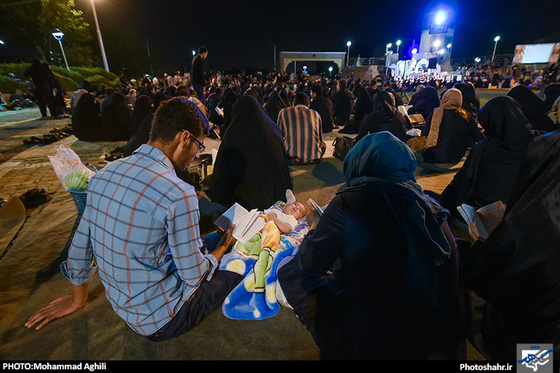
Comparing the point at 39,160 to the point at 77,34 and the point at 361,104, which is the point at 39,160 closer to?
the point at 361,104

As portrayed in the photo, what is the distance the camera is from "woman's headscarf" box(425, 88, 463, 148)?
17.8 ft

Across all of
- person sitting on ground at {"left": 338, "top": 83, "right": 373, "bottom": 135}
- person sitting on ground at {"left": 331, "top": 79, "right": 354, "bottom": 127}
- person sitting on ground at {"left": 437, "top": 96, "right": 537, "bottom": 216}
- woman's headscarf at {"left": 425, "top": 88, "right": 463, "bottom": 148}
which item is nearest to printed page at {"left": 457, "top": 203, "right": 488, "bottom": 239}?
person sitting on ground at {"left": 437, "top": 96, "right": 537, "bottom": 216}

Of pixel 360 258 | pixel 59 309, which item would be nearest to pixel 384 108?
pixel 360 258

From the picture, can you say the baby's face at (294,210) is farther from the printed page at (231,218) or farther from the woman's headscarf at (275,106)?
the woman's headscarf at (275,106)

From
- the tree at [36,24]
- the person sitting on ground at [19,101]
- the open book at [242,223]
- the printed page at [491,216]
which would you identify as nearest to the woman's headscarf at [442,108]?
the printed page at [491,216]

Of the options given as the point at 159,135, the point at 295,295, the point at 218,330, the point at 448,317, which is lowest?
the point at 218,330

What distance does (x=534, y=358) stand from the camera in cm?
158

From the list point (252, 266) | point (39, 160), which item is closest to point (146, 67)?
point (39, 160)

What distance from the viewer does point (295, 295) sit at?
76.3 inches

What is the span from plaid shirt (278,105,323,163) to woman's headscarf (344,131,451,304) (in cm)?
389

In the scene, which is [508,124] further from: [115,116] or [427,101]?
[115,116]

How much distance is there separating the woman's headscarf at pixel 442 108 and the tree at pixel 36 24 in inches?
1381

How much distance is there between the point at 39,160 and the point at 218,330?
6.74 m

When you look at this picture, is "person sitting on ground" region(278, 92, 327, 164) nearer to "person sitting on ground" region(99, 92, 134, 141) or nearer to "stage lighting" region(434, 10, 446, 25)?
"person sitting on ground" region(99, 92, 134, 141)
